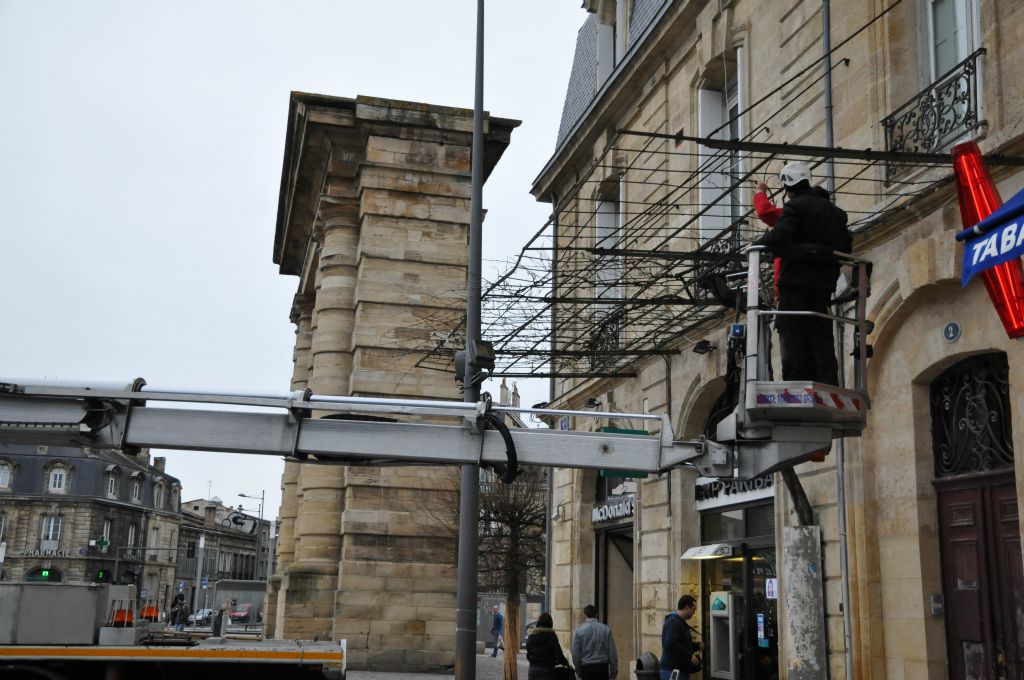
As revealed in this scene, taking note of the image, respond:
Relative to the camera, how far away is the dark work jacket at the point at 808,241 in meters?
7.00

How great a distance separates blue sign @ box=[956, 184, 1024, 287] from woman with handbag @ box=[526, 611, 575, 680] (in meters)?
6.40

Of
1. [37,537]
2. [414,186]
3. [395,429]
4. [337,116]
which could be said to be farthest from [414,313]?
[37,537]

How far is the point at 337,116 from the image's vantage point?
26.1m

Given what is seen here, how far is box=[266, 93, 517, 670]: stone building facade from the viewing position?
24234mm

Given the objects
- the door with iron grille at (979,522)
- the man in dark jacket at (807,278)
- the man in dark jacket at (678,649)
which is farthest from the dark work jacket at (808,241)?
→ the man in dark jacket at (678,649)

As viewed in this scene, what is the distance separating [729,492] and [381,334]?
11.8 metres

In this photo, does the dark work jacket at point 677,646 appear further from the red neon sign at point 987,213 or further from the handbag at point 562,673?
the red neon sign at point 987,213

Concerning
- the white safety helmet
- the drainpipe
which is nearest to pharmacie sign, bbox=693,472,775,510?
the drainpipe

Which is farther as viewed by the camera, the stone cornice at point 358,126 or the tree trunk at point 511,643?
the stone cornice at point 358,126

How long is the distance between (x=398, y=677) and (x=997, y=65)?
16.6 m

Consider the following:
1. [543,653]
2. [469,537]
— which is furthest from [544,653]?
[469,537]

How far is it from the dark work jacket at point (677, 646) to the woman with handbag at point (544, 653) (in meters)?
1.45

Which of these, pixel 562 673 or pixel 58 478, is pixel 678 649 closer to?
pixel 562 673

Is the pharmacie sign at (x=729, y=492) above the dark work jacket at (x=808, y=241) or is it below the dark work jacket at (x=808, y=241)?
below
